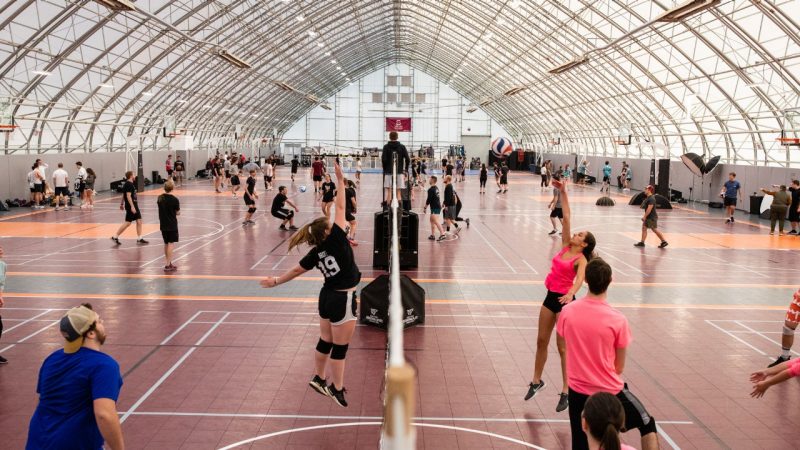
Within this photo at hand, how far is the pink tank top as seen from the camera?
720 cm

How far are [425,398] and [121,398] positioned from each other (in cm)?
355

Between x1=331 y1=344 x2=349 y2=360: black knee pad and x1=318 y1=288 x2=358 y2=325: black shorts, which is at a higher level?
x1=318 y1=288 x2=358 y2=325: black shorts

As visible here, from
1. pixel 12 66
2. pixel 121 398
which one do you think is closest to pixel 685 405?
pixel 121 398

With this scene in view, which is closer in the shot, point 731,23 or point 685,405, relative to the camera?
point 685,405

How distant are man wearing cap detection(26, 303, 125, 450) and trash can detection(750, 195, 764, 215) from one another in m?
30.8

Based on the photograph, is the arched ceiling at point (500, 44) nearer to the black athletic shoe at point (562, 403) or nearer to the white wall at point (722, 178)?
the white wall at point (722, 178)

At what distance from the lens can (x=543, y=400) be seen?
8.08 m

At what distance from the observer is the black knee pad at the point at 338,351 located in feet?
23.1

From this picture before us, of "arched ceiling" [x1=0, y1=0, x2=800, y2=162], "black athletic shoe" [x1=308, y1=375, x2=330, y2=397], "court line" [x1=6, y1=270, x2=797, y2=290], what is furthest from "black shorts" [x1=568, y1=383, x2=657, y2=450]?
"arched ceiling" [x1=0, y1=0, x2=800, y2=162]

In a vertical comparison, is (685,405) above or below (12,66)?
below

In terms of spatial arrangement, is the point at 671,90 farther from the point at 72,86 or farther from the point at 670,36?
the point at 72,86

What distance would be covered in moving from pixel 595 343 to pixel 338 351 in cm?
296

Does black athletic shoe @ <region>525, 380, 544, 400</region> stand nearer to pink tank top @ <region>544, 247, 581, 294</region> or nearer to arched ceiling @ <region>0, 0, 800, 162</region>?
pink tank top @ <region>544, 247, 581, 294</region>

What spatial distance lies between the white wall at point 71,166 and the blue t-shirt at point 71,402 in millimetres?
28517
